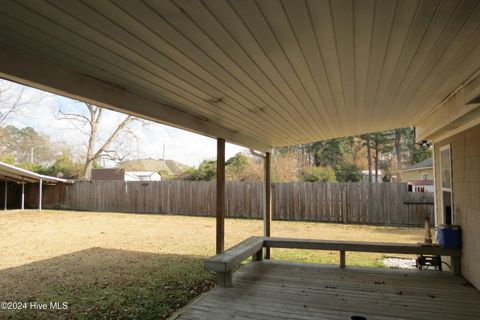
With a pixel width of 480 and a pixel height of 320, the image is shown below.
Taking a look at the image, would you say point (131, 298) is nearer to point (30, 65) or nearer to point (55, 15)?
point (30, 65)

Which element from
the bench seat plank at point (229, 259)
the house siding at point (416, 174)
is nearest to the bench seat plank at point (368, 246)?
the bench seat plank at point (229, 259)

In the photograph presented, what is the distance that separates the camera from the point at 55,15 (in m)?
1.65

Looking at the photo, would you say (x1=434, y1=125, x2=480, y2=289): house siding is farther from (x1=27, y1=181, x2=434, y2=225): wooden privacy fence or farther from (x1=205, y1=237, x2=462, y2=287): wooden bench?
(x1=27, y1=181, x2=434, y2=225): wooden privacy fence

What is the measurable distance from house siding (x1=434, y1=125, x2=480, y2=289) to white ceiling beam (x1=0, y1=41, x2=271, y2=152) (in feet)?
11.6

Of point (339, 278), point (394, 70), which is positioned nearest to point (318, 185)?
point (339, 278)

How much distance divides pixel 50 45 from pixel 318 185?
12.3 metres

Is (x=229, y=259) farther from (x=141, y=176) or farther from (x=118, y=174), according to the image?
(x=141, y=176)

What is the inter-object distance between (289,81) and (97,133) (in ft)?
65.3

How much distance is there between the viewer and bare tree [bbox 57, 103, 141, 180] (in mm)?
20438

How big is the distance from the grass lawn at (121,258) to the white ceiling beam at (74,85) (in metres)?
2.30

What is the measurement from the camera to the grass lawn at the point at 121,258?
A: 177 inches

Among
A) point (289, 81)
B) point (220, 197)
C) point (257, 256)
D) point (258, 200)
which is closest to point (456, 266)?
point (257, 256)

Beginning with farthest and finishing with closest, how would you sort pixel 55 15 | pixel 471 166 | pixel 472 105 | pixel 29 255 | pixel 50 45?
1. pixel 29 255
2. pixel 471 166
3. pixel 472 105
4. pixel 50 45
5. pixel 55 15

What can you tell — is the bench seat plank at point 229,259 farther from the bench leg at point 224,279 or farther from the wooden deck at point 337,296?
the wooden deck at point 337,296
